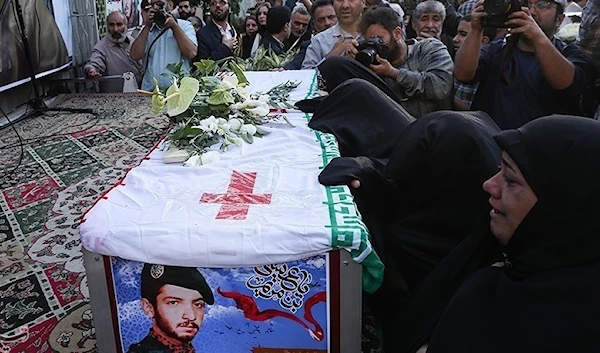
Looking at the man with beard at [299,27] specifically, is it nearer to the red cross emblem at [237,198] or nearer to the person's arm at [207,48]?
the person's arm at [207,48]

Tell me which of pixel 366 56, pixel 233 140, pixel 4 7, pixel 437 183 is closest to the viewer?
pixel 437 183

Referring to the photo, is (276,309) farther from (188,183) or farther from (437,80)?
(437,80)

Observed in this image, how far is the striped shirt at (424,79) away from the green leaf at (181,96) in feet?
3.50

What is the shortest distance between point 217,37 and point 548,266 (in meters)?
4.42

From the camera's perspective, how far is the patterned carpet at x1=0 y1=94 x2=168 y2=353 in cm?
196

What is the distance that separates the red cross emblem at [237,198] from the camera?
1.47 meters

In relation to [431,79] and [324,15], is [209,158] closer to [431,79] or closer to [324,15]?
[431,79]

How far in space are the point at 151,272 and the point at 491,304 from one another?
0.82 m

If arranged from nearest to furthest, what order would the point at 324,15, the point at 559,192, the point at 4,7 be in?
the point at 559,192 < the point at 324,15 < the point at 4,7

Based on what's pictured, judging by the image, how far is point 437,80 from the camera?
2746 mm

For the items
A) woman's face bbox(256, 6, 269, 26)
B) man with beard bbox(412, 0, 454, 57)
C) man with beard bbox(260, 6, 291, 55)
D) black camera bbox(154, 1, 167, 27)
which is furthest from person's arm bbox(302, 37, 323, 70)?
woman's face bbox(256, 6, 269, 26)

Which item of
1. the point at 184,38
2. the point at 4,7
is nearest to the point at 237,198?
the point at 184,38

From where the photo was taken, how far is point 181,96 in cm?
218

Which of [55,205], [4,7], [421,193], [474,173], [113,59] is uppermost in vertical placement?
[4,7]
